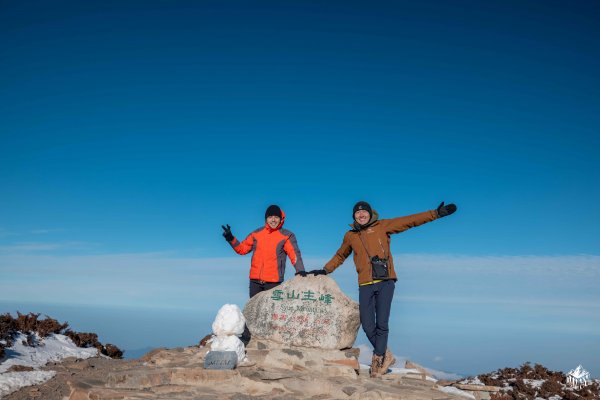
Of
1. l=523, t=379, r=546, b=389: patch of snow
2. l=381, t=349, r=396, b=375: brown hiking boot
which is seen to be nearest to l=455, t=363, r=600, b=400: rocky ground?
l=523, t=379, r=546, b=389: patch of snow

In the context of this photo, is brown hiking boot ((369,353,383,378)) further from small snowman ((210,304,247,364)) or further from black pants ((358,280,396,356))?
small snowman ((210,304,247,364))

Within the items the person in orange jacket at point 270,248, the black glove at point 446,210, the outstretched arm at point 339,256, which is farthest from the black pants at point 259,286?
the black glove at point 446,210

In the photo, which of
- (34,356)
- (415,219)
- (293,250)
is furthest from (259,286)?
(34,356)

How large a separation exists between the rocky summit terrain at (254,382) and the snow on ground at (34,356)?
0.91ft

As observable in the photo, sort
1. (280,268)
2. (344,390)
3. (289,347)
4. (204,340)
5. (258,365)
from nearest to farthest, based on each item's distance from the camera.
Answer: (344,390), (258,365), (289,347), (280,268), (204,340)

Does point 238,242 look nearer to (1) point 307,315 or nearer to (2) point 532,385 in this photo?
(1) point 307,315

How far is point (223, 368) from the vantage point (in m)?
9.08

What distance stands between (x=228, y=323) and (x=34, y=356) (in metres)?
5.70

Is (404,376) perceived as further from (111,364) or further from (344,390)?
(111,364)

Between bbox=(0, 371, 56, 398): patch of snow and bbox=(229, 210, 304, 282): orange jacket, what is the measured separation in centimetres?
491

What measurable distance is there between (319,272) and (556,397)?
7.20 m

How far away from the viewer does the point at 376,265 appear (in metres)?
10.1

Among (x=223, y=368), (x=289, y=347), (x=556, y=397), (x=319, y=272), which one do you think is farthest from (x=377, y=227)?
(x=556, y=397)

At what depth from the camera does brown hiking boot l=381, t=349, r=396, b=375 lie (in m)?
10.6
